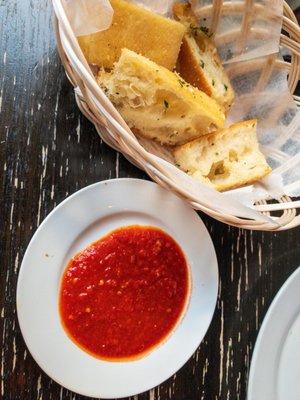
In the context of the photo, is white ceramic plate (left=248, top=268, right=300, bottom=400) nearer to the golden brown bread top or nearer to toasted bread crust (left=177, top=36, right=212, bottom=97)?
toasted bread crust (left=177, top=36, right=212, bottom=97)

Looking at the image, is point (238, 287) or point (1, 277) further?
point (238, 287)

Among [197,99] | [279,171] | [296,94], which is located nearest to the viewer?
[197,99]

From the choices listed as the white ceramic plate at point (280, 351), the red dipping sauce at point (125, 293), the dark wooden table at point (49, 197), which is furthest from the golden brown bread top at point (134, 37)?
the white ceramic plate at point (280, 351)

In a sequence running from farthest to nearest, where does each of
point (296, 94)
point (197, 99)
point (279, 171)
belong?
1. point (296, 94)
2. point (279, 171)
3. point (197, 99)

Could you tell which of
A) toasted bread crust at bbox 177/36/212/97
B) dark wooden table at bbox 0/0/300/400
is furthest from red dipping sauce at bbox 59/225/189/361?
toasted bread crust at bbox 177/36/212/97

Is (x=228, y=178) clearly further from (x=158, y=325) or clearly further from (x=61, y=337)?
(x=61, y=337)

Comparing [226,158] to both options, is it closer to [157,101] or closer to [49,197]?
[157,101]

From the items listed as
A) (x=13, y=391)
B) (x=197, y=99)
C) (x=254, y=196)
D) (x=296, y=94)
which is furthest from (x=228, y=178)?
(x=13, y=391)
